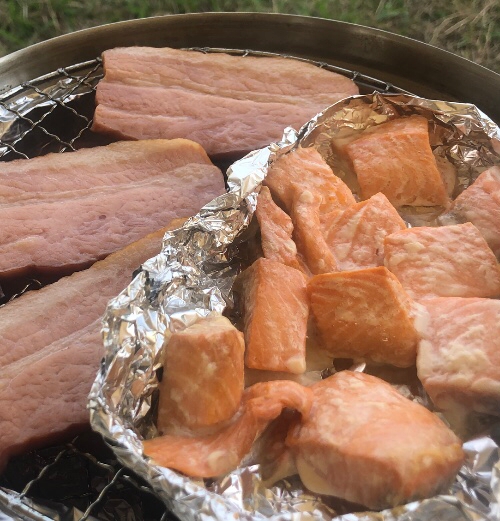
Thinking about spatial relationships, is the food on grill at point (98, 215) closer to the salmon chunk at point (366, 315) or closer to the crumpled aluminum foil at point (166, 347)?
the crumpled aluminum foil at point (166, 347)

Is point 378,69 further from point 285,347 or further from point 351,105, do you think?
Result: point 285,347

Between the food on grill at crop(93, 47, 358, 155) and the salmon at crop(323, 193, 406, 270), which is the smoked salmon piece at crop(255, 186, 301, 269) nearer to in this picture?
the salmon at crop(323, 193, 406, 270)

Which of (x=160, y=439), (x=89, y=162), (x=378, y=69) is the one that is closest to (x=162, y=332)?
(x=160, y=439)

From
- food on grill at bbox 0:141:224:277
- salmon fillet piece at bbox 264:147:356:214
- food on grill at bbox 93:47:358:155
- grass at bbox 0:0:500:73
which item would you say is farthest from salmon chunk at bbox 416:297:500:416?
grass at bbox 0:0:500:73

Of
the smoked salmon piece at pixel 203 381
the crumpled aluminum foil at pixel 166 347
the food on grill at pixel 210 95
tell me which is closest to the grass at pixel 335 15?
the food on grill at pixel 210 95

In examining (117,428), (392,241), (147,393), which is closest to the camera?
(117,428)

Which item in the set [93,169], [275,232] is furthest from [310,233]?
[93,169]
